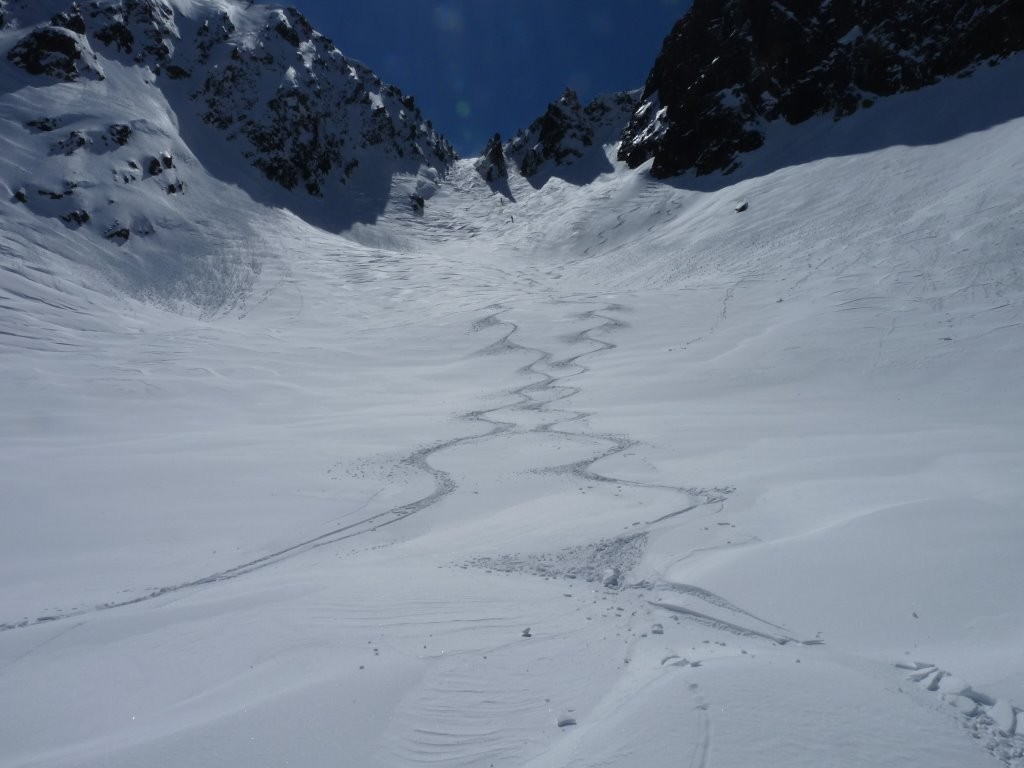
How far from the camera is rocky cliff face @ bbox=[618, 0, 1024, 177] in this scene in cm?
4112

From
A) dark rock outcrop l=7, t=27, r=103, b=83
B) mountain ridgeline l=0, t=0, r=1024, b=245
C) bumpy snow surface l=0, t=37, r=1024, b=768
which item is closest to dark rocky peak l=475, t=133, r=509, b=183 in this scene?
mountain ridgeline l=0, t=0, r=1024, b=245

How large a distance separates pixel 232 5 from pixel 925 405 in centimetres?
8411

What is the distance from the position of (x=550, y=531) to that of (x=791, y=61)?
56278 millimetres

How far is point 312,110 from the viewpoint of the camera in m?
66.9

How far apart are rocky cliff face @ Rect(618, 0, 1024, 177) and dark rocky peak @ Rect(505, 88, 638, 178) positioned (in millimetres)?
14463

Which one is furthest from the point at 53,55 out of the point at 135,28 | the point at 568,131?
the point at 568,131

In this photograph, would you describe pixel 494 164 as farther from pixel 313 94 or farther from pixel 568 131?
pixel 313 94

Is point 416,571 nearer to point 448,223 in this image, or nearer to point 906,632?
point 906,632

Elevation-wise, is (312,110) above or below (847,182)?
above

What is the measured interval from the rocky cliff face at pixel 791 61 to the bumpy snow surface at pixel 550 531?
22.7 metres

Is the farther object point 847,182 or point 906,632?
point 847,182

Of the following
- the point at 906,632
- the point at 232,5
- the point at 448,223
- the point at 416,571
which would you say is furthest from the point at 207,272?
the point at 232,5

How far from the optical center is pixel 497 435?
12.1 m

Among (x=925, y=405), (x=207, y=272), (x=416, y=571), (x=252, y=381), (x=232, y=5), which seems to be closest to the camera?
(x=416, y=571)
